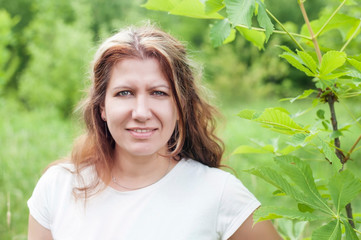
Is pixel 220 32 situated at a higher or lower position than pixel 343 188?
higher

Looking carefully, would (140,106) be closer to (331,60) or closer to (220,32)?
(220,32)

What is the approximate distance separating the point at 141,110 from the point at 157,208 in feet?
1.08

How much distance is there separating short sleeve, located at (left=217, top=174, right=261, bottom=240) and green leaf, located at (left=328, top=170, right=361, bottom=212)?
1.72 feet

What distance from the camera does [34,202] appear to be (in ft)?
5.41

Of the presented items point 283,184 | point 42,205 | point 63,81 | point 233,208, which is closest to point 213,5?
point 283,184

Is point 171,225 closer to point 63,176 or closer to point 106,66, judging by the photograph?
point 63,176

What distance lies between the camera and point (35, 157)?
441 cm

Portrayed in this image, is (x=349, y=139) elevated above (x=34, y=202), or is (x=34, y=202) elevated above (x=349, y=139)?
(x=34, y=202)

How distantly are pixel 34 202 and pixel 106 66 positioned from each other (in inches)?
21.4

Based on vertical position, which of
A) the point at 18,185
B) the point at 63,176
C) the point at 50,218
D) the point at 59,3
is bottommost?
the point at 18,185

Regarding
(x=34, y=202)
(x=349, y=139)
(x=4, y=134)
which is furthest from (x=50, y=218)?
(x=349, y=139)

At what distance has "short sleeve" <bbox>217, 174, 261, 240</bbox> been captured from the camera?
1.44 meters

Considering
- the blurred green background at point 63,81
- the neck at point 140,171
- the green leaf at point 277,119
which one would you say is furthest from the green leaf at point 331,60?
the neck at point 140,171

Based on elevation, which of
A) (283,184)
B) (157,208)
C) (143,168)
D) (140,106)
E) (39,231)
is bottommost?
(39,231)
